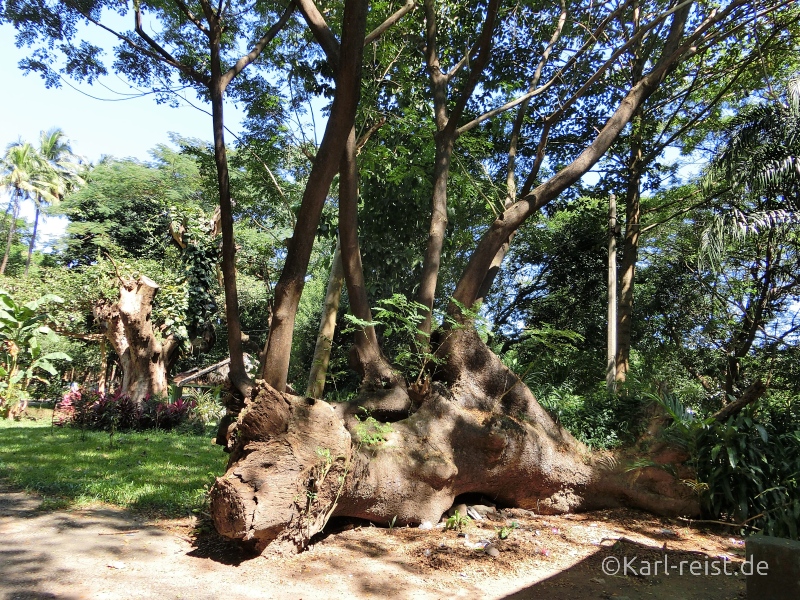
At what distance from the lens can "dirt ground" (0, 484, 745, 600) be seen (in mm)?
3418

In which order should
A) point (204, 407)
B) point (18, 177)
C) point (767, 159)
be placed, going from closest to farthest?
point (767, 159) → point (204, 407) → point (18, 177)

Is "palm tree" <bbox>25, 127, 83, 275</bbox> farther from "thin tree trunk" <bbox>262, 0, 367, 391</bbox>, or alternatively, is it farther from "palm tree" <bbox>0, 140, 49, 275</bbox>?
"thin tree trunk" <bbox>262, 0, 367, 391</bbox>

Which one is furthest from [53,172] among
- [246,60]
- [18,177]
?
[246,60]

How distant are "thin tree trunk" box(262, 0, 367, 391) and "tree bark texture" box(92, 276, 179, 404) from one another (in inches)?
312

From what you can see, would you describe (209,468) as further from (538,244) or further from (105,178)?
(105,178)

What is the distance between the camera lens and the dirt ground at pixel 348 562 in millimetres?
3418

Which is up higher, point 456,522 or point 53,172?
point 53,172

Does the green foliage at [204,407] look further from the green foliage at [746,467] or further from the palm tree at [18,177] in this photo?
the palm tree at [18,177]

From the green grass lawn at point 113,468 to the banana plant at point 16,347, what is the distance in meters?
2.99

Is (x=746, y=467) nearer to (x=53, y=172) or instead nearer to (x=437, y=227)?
(x=437, y=227)

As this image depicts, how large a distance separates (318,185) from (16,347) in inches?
476

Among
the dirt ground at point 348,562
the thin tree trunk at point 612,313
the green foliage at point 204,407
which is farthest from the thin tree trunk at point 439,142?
the green foliage at point 204,407

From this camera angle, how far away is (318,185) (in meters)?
4.80

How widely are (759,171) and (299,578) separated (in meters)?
10.2
